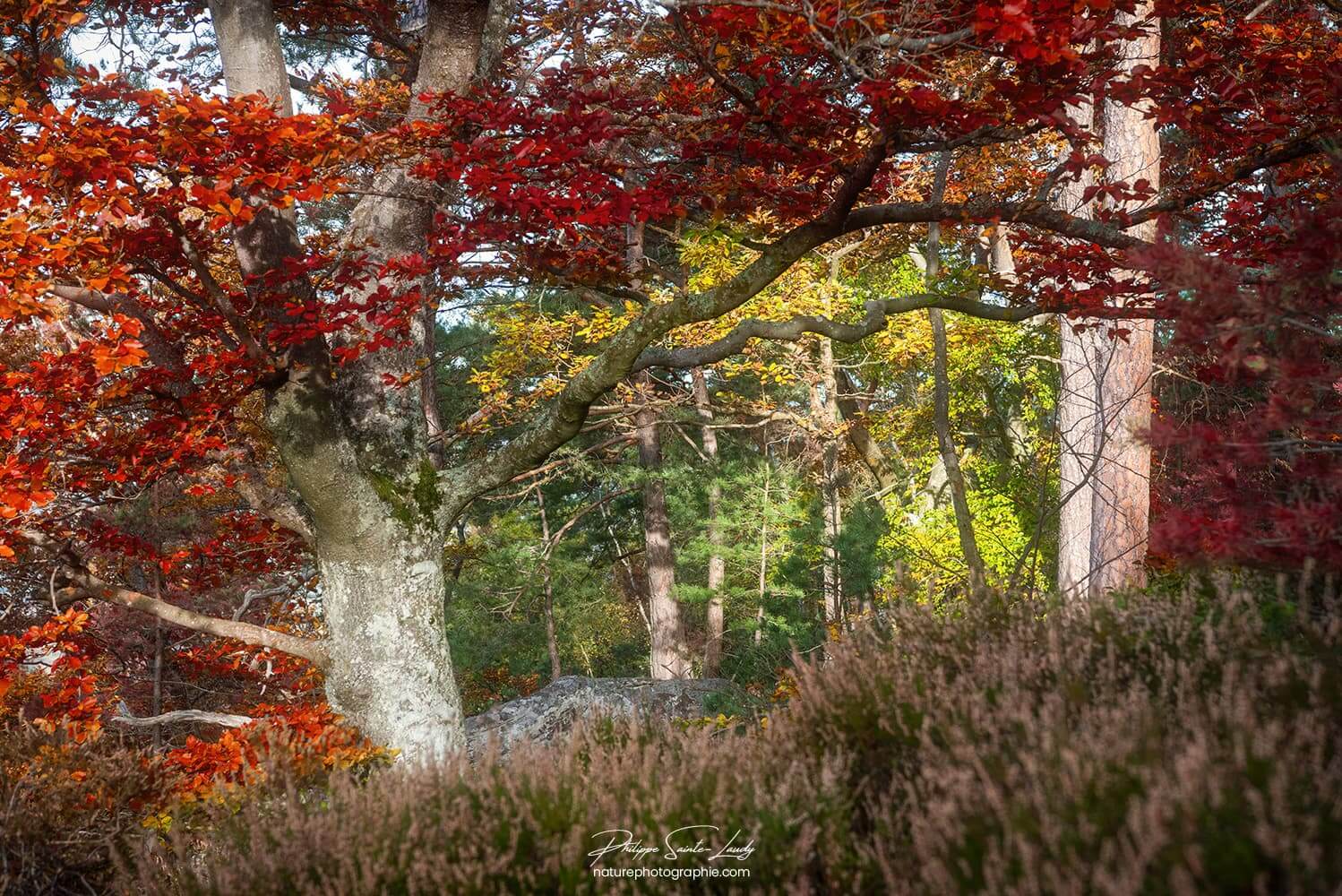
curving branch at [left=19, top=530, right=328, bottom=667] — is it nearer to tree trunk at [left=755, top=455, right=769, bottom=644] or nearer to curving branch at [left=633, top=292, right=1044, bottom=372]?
curving branch at [left=633, top=292, right=1044, bottom=372]

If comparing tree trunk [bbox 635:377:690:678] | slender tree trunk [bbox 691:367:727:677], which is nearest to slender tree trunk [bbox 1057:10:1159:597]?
slender tree trunk [bbox 691:367:727:677]

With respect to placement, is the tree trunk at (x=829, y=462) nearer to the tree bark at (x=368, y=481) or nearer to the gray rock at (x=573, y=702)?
the gray rock at (x=573, y=702)

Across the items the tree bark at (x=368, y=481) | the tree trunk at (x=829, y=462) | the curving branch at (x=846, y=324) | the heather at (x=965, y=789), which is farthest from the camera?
the tree trunk at (x=829, y=462)

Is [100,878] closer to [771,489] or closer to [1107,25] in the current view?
[1107,25]

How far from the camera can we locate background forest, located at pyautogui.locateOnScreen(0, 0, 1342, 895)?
2.45 meters

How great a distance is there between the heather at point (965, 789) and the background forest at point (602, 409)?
0.02 metres

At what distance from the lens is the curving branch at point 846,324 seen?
5461 millimetres

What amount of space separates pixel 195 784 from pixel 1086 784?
4.68 metres

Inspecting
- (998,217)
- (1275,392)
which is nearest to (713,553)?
(998,217)

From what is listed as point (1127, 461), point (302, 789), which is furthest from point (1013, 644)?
point (1127, 461)

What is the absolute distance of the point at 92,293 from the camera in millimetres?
5145

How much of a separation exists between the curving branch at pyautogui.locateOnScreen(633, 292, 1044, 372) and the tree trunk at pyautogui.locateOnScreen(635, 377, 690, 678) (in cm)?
783

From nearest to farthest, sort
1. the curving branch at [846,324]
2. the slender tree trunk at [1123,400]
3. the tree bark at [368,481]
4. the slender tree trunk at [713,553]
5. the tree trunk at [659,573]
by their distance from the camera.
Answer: the curving branch at [846,324] → the tree bark at [368,481] → the slender tree trunk at [1123,400] → the slender tree trunk at [713,553] → the tree trunk at [659,573]
